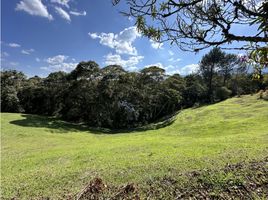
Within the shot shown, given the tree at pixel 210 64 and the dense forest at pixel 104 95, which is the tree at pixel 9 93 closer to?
the dense forest at pixel 104 95

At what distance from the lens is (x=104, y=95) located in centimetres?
2514

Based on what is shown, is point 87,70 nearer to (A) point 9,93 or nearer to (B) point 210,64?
(A) point 9,93

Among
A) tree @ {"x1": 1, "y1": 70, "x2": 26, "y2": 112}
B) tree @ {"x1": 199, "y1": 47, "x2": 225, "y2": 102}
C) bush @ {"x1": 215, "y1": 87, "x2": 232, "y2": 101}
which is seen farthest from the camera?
tree @ {"x1": 199, "y1": 47, "x2": 225, "y2": 102}

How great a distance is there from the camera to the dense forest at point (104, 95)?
A: 2586 centimetres

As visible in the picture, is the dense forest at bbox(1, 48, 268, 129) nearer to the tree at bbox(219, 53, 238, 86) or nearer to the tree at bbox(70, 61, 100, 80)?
the tree at bbox(70, 61, 100, 80)

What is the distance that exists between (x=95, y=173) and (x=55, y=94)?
2575 centimetres

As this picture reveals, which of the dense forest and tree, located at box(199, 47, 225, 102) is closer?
the dense forest

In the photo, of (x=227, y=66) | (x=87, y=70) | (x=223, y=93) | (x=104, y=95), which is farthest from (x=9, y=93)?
(x=227, y=66)

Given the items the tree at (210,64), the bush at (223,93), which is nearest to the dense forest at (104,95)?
the bush at (223,93)

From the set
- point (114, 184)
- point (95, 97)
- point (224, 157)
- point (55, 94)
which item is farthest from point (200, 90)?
point (114, 184)

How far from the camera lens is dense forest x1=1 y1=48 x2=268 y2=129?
84.8 feet

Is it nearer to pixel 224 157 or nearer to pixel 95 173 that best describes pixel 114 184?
pixel 95 173

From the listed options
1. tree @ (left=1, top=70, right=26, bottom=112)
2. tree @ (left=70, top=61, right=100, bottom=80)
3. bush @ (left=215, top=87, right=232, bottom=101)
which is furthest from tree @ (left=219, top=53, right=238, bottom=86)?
tree @ (left=1, top=70, right=26, bottom=112)

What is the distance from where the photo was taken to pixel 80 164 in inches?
310
